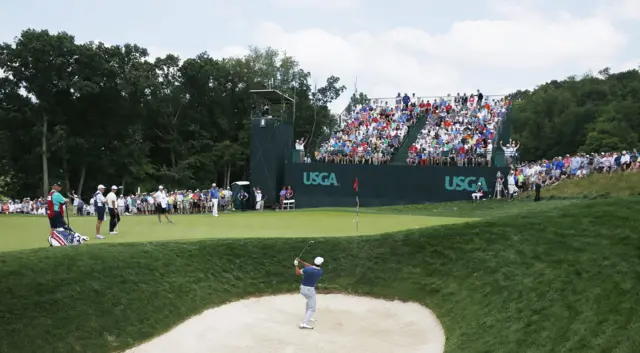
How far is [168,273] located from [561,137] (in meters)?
60.5

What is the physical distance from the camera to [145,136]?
57.8 metres

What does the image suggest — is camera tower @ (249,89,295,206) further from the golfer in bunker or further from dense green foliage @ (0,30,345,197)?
the golfer in bunker

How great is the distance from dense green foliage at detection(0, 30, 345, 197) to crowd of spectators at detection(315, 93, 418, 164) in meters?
20.4

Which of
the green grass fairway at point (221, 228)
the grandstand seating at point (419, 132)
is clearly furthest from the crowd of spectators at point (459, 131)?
the green grass fairway at point (221, 228)

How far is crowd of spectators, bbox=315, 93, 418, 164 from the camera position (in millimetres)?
35062

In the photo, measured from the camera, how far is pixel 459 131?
3428 centimetres

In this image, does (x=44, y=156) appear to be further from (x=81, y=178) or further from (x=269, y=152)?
(x=269, y=152)

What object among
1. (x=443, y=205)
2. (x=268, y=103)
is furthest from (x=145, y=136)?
(x=443, y=205)

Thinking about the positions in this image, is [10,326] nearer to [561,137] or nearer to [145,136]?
[145,136]

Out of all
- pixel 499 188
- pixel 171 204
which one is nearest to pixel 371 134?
pixel 499 188

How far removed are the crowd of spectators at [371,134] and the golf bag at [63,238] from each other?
21.5 meters

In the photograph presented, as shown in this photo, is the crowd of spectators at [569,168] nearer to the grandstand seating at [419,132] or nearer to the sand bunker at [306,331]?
the grandstand seating at [419,132]

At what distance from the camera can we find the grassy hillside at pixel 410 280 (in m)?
10.2

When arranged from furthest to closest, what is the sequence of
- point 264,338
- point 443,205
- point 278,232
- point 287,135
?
point 287,135
point 443,205
point 278,232
point 264,338
